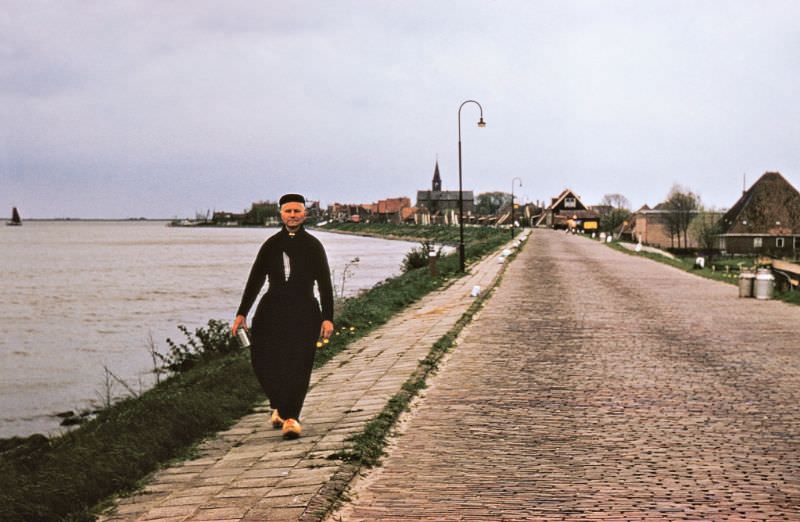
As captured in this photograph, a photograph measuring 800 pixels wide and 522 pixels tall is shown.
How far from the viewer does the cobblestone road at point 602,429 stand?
4.80 meters

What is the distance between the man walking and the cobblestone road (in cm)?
101

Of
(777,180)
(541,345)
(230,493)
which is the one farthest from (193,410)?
(777,180)

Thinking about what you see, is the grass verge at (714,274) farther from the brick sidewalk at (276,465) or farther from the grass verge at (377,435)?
the brick sidewalk at (276,465)

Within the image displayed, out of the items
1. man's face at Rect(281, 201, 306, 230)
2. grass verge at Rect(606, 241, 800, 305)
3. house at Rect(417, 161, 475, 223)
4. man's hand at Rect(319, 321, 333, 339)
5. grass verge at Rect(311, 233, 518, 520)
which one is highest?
house at Rect(417, 161, 475, 223)

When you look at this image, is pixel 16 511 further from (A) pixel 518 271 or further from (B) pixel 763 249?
(B) pixel 763 249

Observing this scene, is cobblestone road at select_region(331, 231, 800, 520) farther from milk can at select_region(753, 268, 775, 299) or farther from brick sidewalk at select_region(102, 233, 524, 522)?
milk can at select_region(753, 268, 775, 299)

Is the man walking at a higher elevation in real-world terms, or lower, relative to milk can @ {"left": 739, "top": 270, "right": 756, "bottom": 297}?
higher

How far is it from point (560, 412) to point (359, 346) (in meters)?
4.86

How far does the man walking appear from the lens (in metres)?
6.18

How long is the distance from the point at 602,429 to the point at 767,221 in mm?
82097

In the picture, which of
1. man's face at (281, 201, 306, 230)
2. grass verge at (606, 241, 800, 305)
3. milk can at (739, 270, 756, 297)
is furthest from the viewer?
milk can at (739, 270, 756, 297)

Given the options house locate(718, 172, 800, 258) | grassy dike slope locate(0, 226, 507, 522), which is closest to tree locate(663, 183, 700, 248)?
house locate(718, 172, 800, 258)

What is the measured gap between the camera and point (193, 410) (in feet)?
24.7

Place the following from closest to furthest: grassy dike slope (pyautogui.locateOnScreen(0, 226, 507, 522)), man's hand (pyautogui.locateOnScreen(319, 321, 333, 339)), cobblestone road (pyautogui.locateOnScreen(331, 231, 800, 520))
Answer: cobblestone road (pyautogui.locateOnScreen(331, 231, 800, 520)) < grassy dike slope (pyautogui.locateOnScreen(0, 226, 507, 522)) < man's hand (pyautogui.locateOnScreen(319, 321, 333, 339))
